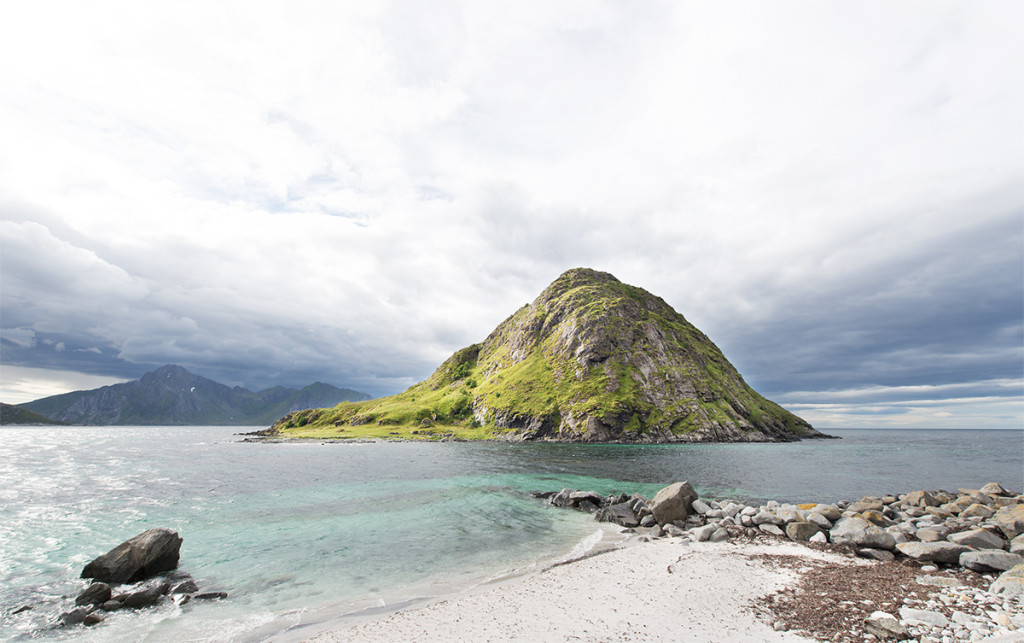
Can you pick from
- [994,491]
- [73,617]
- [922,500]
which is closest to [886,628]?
[73,617]

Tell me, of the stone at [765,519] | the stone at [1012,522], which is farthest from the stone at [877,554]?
the stone at [1012,522]

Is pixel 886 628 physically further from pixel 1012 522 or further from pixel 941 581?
pixel 1012 522

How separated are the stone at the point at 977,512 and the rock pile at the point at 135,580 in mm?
50761

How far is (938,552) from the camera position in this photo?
2230cm

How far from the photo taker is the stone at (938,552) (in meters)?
22.1

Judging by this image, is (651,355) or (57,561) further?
(651,355)

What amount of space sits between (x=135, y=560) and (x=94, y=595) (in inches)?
124

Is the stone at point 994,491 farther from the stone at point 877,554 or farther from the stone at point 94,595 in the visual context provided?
the stone at point 94,595

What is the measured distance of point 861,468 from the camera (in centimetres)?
7625

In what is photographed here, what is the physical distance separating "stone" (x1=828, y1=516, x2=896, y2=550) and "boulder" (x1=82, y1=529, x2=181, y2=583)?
129ft

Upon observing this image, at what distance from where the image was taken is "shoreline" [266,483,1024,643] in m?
14.6

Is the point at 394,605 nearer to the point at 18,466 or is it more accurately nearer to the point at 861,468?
the point at 861,468

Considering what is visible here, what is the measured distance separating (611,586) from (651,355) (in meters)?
189

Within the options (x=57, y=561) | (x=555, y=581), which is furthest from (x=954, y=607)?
(x=57, y=561)
